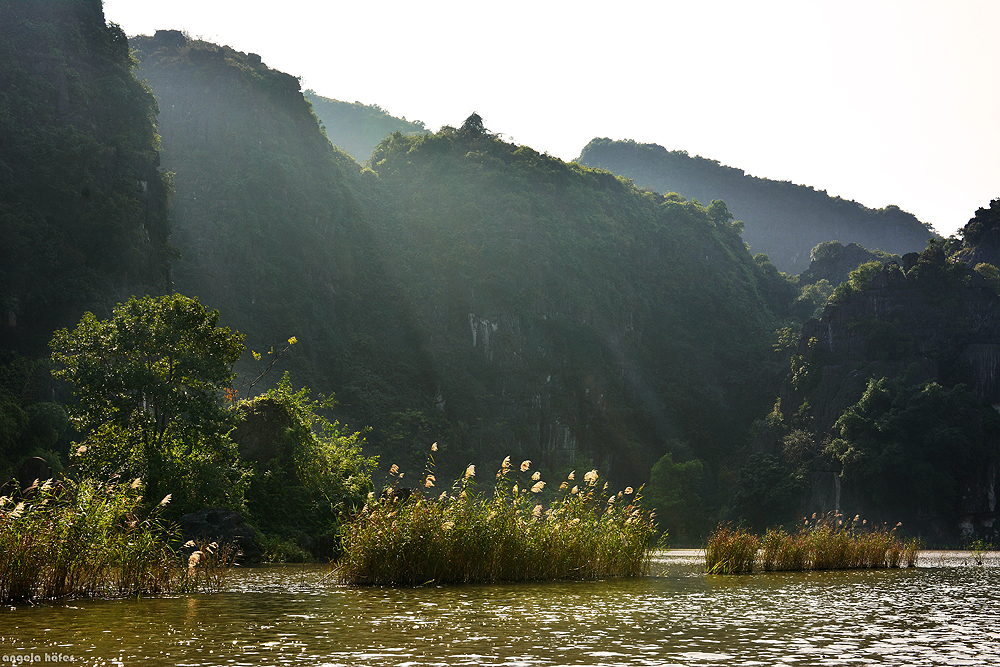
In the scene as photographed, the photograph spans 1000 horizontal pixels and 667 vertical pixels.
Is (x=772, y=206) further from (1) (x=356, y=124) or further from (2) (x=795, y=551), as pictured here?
(2) (x=795, y=551)

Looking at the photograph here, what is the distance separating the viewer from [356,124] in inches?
6654

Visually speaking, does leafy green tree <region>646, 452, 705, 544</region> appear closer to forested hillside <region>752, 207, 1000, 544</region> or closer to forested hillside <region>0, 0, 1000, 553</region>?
forested hillside <region>0, 0, 1000, 553</region>

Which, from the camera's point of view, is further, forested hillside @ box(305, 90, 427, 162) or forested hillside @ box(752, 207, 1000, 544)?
forested hillside @ box(305, 90, 427, 162)

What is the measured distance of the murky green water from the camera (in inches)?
362

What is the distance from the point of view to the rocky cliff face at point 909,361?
64.2 metres

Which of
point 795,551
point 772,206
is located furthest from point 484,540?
point 772,206

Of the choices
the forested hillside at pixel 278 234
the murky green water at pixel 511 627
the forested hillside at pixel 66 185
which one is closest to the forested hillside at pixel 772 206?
the forested hillside at pixel 278 234

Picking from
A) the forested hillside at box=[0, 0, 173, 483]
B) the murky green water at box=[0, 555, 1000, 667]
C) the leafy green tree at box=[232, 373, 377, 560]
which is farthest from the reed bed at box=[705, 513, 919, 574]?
the forested hillside at box=[0, 0, 173, 483]

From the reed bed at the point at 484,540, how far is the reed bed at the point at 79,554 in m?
3.77

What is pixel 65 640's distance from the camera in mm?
9461

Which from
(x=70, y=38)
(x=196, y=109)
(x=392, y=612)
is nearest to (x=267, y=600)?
(x=392, y=612)

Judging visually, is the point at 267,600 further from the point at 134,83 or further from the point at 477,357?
the point at 477,357

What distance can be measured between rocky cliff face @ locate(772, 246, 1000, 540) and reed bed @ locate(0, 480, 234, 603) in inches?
2410

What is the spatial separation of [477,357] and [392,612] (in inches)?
3002
